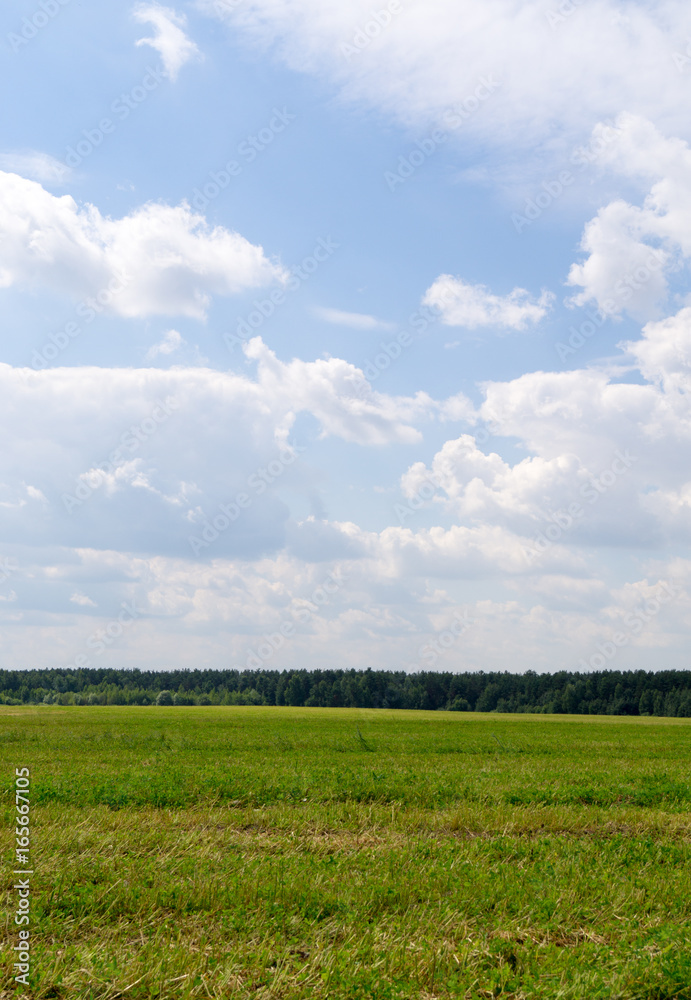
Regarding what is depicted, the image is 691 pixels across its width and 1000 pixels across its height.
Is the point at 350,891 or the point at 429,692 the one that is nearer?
the point at 350,891

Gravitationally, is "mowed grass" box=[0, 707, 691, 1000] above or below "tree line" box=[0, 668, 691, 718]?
above

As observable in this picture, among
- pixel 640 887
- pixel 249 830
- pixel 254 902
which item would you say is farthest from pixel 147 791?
pixel 640 887

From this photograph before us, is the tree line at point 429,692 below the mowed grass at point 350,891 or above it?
below

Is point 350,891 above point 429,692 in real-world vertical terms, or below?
above

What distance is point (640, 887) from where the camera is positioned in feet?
28.6

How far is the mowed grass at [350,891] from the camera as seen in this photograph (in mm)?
5898

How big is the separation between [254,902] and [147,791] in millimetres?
7791

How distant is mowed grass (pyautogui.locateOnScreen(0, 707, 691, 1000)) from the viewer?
19.4 ft

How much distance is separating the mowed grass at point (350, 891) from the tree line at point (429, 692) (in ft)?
454

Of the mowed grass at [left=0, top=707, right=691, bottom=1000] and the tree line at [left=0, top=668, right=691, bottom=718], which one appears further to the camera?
the tree line at [left=0, top=668, right=691, bottom=718]

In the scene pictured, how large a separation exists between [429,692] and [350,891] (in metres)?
156

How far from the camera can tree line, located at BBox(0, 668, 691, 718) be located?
474 ft

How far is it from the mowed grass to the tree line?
138 meters

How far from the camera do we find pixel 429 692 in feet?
518
